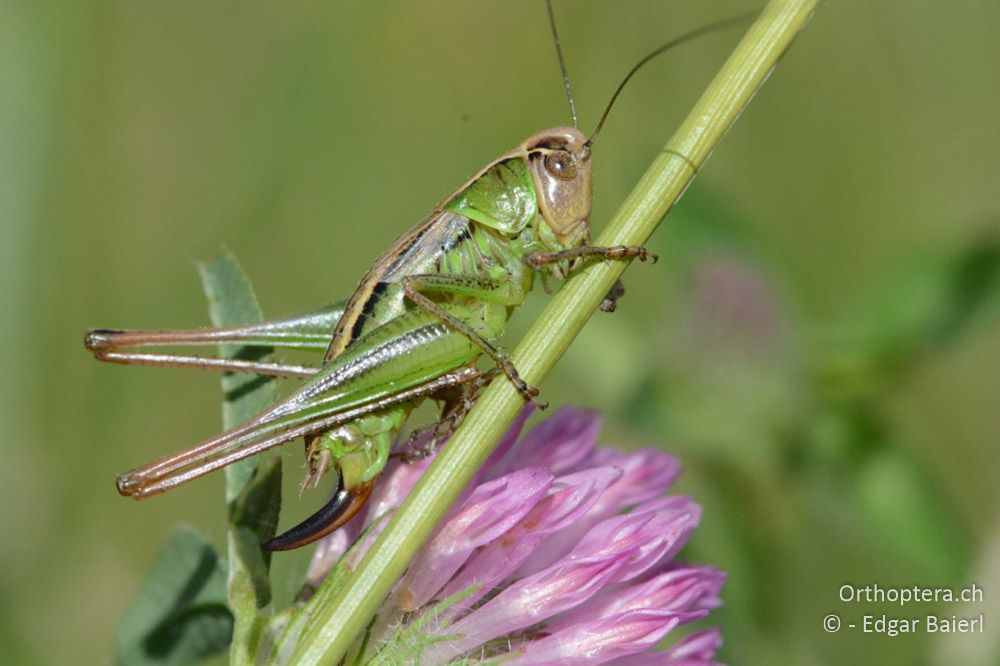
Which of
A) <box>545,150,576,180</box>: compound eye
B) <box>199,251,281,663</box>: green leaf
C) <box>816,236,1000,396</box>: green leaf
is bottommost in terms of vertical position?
<box>199,251,281,663</box>: green leaf

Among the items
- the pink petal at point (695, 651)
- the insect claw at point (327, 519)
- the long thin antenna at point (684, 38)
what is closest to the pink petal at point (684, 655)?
the pink petal at point (695, 651)

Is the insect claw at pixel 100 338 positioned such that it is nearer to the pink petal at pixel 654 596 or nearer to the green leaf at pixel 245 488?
the green leaf at pixel 245 488

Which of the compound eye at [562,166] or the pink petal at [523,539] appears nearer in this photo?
the pink petal at [523,539]

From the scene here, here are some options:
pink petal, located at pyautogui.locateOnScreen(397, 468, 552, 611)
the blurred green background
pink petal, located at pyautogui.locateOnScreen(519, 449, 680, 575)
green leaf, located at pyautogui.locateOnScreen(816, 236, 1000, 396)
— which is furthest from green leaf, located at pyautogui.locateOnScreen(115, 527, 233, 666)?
green leaf, located at pyautogui.locateOnScreen(816, 236, 1000, 396)

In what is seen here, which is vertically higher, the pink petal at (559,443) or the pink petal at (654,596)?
the pink petal at (559,443)

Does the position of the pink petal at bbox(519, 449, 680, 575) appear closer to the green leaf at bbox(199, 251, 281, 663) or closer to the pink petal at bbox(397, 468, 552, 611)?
the pink petal at bbox(397, 468, 552, 611)

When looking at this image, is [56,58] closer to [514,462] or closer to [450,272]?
[450,272]

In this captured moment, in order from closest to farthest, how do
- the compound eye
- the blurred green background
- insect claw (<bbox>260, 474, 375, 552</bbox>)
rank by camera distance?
insect claw (<bbox>260, 474, 375, 552</bbox>)
the compound eye
the blurred green background
